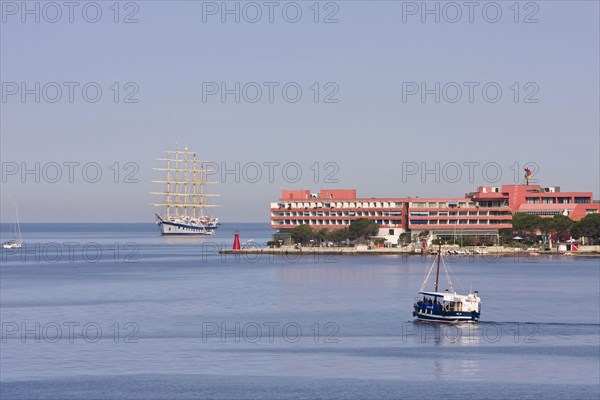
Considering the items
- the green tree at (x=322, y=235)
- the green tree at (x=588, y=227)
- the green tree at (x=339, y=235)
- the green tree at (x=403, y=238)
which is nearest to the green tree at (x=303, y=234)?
the green tree at (x=322, y=235)

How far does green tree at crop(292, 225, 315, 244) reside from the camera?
190m

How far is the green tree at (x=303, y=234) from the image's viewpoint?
624ft

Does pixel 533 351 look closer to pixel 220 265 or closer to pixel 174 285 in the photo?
pixel 174 285

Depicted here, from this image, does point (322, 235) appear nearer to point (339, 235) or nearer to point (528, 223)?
point (339, 235)

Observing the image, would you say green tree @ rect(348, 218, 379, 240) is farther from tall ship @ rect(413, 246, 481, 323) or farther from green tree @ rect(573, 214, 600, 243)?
tall ship @ rect(413, 246, 481, 323)

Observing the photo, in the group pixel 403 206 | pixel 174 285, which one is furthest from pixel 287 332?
pixel 403 206

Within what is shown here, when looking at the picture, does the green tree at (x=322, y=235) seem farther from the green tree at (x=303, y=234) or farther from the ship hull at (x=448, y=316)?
the ship hull at (x=448, y=316)

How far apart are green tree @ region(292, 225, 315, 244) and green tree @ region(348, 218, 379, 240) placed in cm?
692

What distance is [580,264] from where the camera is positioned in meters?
156

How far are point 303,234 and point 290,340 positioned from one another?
4741 inches

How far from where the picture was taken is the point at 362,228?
187625 mm

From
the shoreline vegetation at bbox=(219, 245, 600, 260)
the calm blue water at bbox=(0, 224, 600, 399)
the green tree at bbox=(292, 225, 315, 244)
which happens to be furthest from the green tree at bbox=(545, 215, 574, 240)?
the calm blue water at bbox=(0, 224, 600, 399)

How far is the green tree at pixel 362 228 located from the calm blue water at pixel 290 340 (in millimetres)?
58833

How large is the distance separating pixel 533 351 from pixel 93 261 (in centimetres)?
13000
